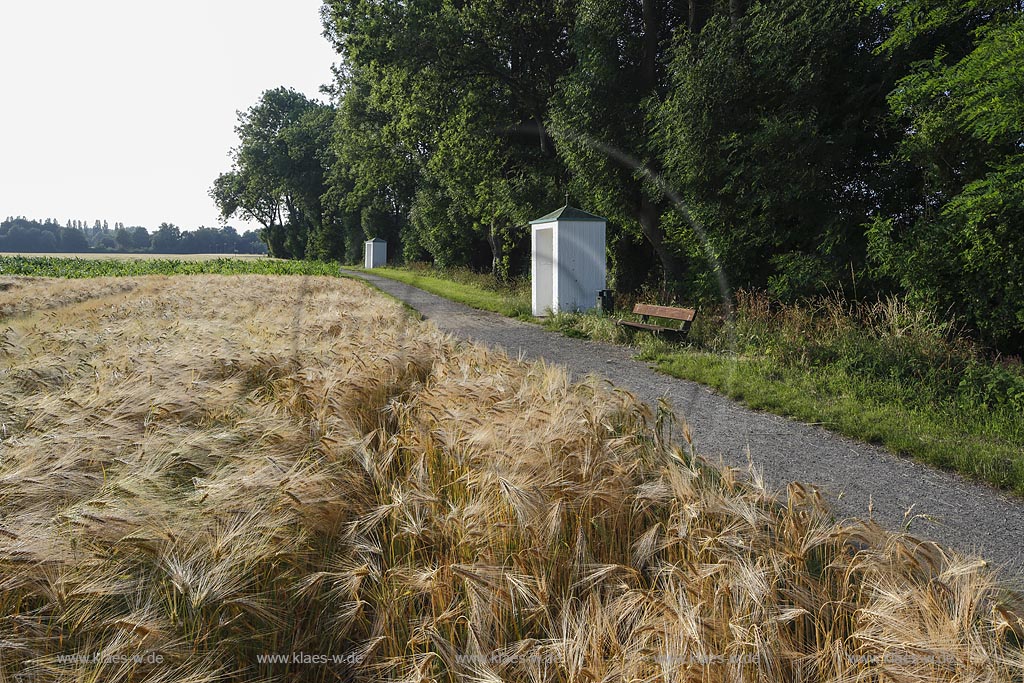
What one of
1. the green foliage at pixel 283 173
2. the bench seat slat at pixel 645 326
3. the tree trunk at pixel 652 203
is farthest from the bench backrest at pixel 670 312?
the green foliage at pixel 283 173

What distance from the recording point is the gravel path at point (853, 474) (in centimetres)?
366

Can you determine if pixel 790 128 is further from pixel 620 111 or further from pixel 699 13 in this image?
pixel 699 13

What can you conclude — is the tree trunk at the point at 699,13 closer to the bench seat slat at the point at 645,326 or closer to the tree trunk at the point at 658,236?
the tree trunk at the point at 658,236

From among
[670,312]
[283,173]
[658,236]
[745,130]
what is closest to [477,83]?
[658,236]

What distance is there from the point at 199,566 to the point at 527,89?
67.6 feet

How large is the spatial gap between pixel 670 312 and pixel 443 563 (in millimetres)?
8947

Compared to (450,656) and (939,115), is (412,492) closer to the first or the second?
(450,656)

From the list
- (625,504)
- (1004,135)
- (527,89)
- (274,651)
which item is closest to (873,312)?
(1004,135)

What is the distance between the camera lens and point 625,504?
2.77 meters

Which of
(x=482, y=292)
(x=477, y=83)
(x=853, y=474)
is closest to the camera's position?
(x=853, y=474)

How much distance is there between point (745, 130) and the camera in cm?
1248

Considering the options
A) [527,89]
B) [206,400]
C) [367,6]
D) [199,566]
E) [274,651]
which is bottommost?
[274,651]

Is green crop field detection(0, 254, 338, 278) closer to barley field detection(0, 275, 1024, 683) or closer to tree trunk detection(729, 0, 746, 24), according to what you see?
tree trunk detection(729, 0, 746, 24)

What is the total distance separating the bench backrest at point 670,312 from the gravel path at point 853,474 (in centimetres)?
245
